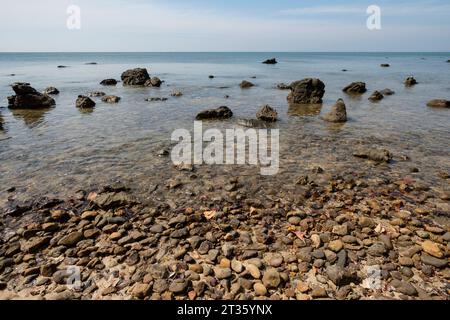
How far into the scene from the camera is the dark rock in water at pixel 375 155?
47.1 feet

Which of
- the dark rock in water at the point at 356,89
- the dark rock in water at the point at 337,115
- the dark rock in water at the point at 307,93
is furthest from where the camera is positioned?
the dark rock in water at the point at 356,89

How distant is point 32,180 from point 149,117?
14032 millimetres

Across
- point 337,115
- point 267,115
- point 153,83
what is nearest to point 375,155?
point 337,115

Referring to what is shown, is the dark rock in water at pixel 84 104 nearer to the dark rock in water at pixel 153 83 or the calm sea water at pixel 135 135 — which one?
the calm sea water at pixel 135 135

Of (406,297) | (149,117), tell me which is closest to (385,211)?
(406,297)

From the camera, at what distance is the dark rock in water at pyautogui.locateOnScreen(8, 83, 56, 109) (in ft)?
98.3

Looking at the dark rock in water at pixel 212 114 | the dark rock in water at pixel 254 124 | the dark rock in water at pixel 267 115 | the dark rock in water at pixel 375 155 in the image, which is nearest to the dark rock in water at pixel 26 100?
the dark rock in water at pixel 212 114

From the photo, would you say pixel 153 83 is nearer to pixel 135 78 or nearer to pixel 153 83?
pixel 153 83

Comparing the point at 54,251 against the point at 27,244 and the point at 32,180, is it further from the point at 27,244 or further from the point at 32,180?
the point at 32,180

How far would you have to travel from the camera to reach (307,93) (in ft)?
110

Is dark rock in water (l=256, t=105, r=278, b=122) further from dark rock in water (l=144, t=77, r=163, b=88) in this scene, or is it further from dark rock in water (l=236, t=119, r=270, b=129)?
dark rock in water (l=144, t=77, r=163, b=88)

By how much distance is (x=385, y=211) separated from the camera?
977 cm

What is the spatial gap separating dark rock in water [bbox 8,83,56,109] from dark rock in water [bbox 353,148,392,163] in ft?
103

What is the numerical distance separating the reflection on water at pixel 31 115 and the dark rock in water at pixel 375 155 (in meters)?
23.6
